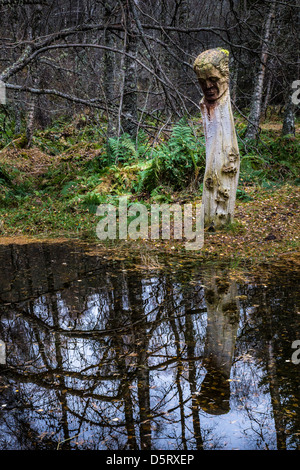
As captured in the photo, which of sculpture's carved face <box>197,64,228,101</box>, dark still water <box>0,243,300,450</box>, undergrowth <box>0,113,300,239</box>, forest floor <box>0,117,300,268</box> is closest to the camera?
dark still water <box>0,243,300,450</box>

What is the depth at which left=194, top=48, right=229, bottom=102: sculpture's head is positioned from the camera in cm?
628

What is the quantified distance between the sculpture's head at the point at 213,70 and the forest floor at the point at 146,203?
8.03ft

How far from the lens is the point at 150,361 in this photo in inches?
132

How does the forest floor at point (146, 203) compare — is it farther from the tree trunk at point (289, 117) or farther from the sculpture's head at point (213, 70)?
the tree trunk at point (289, 117)

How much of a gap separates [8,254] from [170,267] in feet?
9.55

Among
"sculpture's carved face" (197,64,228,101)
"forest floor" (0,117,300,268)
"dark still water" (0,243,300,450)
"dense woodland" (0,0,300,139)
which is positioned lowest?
"dark still water" (0,243,300,450)

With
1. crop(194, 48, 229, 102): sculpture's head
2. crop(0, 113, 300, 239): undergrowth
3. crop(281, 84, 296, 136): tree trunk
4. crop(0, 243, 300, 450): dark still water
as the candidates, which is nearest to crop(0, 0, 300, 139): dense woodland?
crop(281, 84, 296, 136): tree trunk

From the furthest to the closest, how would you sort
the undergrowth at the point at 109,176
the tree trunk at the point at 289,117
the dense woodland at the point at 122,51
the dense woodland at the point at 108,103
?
the tree trunk at the point at 289,117 < the undergrowth at the point at 109,176 < the dense woodland at the point at 108,103 < the dense woodland at the point at 122,51

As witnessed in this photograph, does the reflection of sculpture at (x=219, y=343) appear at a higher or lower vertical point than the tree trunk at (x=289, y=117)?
lower

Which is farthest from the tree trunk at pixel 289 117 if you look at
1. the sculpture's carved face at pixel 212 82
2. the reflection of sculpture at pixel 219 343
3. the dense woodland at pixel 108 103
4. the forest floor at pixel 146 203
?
the reflection of sculpture at pixel 219 343

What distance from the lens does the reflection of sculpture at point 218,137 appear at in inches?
250

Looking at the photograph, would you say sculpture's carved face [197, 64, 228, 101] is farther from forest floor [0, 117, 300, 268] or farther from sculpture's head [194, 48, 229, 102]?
forest floor [0, 117, 300, 268]

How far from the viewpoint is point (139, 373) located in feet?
10.5

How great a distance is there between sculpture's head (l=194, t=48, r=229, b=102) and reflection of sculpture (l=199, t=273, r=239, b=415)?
3234mm
